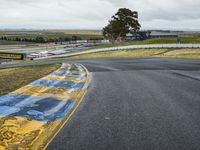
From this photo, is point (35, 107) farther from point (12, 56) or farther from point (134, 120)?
point (12, 56)

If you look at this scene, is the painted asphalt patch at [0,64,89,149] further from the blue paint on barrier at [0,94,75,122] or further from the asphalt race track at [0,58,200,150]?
the asphalt race track at [0,58,200,150]

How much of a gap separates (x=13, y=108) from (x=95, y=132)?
9.67 feet

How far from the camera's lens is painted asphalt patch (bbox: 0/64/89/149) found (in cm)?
631

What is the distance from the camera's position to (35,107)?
8.70m

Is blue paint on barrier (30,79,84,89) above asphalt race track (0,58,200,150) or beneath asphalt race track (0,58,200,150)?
beneath

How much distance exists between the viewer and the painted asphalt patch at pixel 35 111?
20.7 ft

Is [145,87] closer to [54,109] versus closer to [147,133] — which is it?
[54,109]

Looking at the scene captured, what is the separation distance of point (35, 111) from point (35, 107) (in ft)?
1.28

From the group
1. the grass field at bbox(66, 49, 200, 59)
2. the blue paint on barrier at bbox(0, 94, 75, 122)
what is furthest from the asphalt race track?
the grass field at bbox(66, 49, 200, 59)

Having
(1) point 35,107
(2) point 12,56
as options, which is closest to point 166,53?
(2) point 12,56

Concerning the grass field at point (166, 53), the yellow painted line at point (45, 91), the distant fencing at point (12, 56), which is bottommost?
the distant fencing at point (12, 56)

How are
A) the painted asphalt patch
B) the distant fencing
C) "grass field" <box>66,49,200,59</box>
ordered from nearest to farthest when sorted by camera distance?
the painted asphalt patch < "grass field" <box>66,49,200,59</box> < the distant fencing

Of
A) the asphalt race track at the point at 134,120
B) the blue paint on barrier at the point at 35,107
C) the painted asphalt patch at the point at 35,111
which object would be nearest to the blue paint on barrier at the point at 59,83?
the painted asphalt patch at the point at 35,111

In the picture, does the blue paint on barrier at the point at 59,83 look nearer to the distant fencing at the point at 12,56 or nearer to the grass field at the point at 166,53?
the grass field at the point at 166,53
